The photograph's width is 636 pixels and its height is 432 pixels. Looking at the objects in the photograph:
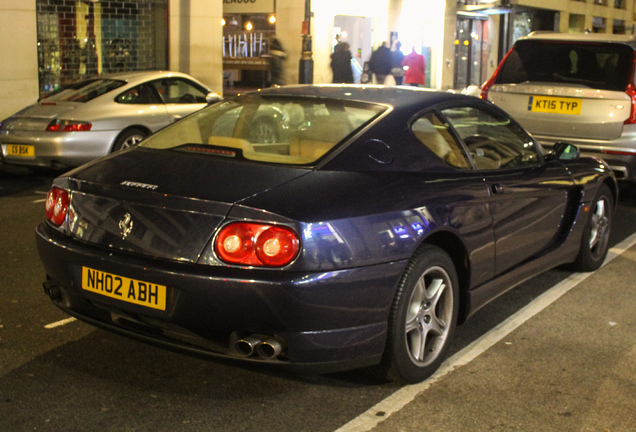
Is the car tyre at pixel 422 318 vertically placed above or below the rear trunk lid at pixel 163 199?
below

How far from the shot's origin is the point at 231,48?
26.2m

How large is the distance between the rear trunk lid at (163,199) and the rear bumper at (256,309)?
0.08 meters

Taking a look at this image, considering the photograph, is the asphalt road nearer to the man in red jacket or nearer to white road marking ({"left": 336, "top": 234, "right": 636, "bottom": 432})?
white road marking ({"left": 336, "top": 234, "right": 636, "bottom": 432})

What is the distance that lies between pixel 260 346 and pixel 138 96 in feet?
26.1

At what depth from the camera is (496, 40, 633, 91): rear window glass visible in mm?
8891

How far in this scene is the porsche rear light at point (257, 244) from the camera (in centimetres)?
334

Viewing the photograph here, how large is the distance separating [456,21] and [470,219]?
26.3 meters

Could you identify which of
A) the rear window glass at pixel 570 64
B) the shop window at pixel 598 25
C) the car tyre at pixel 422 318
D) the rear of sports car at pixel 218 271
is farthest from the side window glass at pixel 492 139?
the shop window at pixel 598 25

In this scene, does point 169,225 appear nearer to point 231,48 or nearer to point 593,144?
point 593,144

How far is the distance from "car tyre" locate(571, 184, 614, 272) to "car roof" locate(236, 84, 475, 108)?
64.5 inches

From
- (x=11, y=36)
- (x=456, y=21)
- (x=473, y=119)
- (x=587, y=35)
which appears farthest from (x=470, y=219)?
(x=456, y=21)

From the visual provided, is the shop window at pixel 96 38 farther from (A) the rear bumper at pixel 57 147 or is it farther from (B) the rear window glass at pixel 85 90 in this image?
(A) the rear bumper at pixel 57 147

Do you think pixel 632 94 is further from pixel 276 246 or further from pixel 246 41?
pixel 246 41

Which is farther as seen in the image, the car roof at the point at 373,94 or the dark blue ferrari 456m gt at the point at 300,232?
the car roof at the point at 373,94
